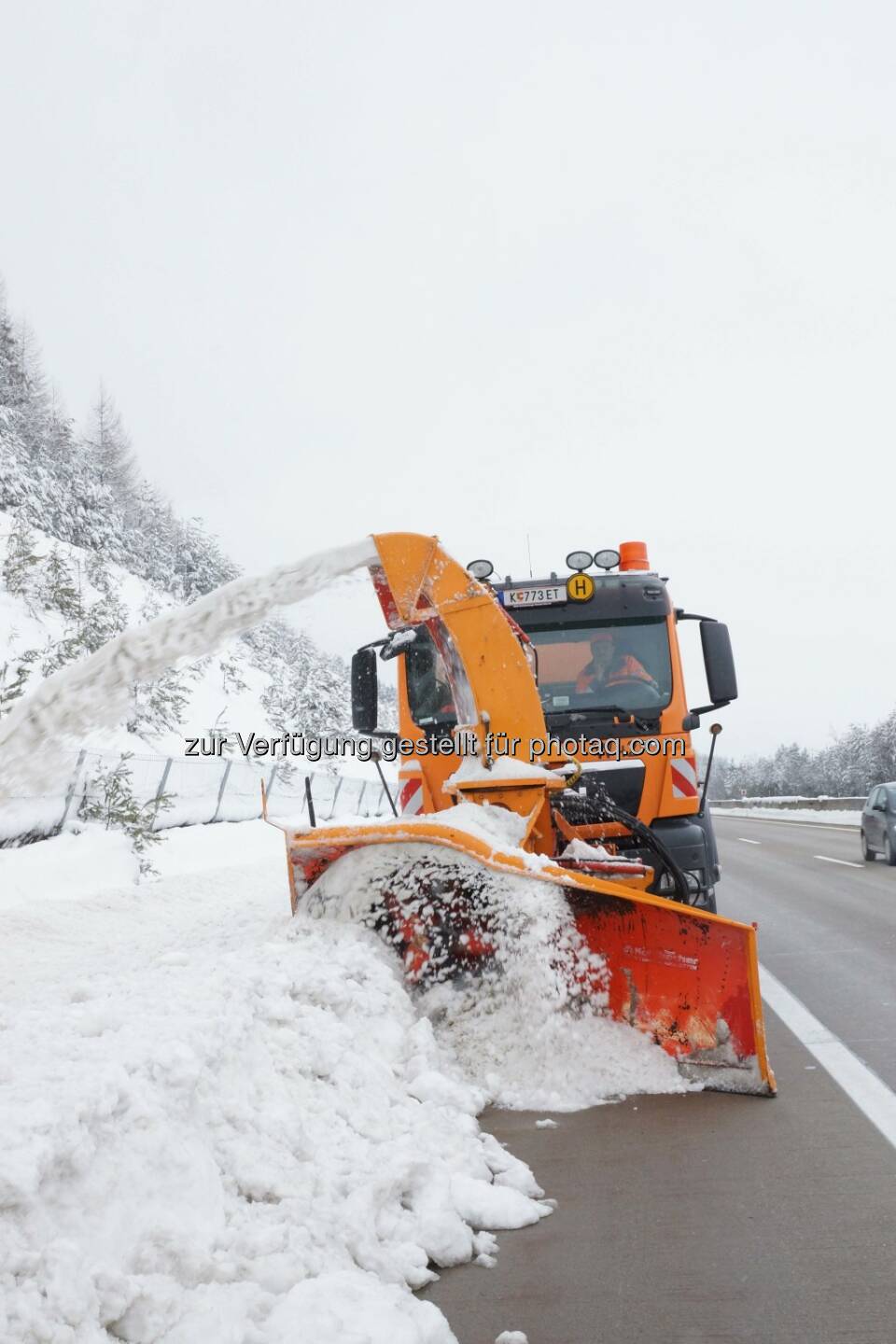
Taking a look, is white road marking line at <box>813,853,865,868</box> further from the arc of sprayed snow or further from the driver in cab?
the arc of sprayed snow

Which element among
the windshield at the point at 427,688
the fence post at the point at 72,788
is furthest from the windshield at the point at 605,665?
the fence post at the point at 72,788

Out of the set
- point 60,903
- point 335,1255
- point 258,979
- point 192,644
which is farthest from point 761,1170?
point 60,903

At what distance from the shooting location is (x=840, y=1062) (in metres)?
4.61

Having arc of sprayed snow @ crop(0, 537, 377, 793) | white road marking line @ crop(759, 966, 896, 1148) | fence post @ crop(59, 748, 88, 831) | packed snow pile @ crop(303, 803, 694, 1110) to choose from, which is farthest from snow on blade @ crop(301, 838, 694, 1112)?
fence post @ crop(59, 748, 88, 831)

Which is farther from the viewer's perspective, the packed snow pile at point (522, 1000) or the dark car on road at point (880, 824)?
the dark car on road at point (880, 824)

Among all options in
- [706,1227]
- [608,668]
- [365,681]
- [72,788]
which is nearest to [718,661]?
[608,668]

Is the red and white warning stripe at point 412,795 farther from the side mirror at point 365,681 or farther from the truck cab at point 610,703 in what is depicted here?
the side mirror at point 365,681

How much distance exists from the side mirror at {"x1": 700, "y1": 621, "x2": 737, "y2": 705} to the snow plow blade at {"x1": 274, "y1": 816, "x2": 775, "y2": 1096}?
2850 mm

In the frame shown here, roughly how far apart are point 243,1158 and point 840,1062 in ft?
9.91

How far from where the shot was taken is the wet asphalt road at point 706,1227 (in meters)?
2.44

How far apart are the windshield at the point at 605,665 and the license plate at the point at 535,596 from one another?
7.7 inches

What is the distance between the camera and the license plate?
23.7 feet

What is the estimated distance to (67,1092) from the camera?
260cm

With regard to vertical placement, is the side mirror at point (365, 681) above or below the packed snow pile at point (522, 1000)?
above
